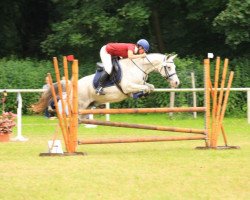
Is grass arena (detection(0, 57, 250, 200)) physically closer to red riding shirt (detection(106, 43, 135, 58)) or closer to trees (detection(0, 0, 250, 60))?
red riding shirt (detection(106, 43, 135, 58))

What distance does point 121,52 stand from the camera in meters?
14.2

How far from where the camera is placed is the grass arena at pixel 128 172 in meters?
8.99

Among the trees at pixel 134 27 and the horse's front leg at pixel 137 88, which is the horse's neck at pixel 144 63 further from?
the trees at pixel 134 27

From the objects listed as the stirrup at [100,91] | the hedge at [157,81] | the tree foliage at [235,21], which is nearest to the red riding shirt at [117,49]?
the stirrup at [100,91]

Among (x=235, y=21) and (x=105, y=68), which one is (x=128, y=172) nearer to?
(x=105, y=68)

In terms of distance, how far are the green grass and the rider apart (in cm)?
143

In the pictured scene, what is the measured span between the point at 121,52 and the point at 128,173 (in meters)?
4.12

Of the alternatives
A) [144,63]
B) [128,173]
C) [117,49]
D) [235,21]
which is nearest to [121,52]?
[117,49]

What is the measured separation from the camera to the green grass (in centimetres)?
896

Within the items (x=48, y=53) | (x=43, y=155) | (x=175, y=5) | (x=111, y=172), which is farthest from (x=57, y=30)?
(x=111, y=172)

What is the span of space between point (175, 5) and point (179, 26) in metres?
0.89

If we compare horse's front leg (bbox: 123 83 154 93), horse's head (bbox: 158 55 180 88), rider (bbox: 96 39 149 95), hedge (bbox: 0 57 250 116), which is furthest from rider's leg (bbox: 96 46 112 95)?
hedge (bbox: 0 57 250 116)

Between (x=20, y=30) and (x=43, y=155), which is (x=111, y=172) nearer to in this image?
(x=43, y=155)

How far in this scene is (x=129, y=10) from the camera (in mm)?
28938
